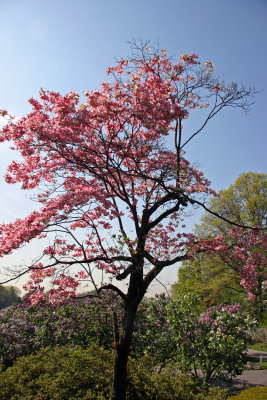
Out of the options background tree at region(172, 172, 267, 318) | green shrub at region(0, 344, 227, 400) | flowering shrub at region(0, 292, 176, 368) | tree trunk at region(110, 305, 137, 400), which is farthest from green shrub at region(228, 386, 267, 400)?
background tree at region(172, 172, 267, 318)

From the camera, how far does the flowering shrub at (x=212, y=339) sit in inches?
348

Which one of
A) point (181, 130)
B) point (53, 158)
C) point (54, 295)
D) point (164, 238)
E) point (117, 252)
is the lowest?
point (54, 295)

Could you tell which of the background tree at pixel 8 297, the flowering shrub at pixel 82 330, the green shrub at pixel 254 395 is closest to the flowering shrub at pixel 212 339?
the flowering shrub at pixel 82 330

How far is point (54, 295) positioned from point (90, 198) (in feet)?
9.44

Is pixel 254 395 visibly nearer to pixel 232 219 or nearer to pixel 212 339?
pixel 212 339

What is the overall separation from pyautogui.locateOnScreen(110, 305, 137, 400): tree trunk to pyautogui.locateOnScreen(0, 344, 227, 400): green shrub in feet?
1.38

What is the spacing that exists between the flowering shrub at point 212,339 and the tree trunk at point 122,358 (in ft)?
10.5

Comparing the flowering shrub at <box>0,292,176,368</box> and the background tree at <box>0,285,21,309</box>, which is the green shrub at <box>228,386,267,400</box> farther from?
the background tree at <box>0,285,21,309</box>

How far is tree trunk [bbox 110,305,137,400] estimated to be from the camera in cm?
633

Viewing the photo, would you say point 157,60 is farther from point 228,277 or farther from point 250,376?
point 228,277

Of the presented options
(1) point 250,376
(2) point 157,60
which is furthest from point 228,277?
(2) point 157,60

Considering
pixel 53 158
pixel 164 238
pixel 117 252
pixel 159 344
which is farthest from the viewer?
pixel 159 344

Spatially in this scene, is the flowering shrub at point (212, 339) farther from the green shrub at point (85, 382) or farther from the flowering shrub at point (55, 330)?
the flowering shrub at point (55, 330)

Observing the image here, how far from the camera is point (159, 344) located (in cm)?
1027
